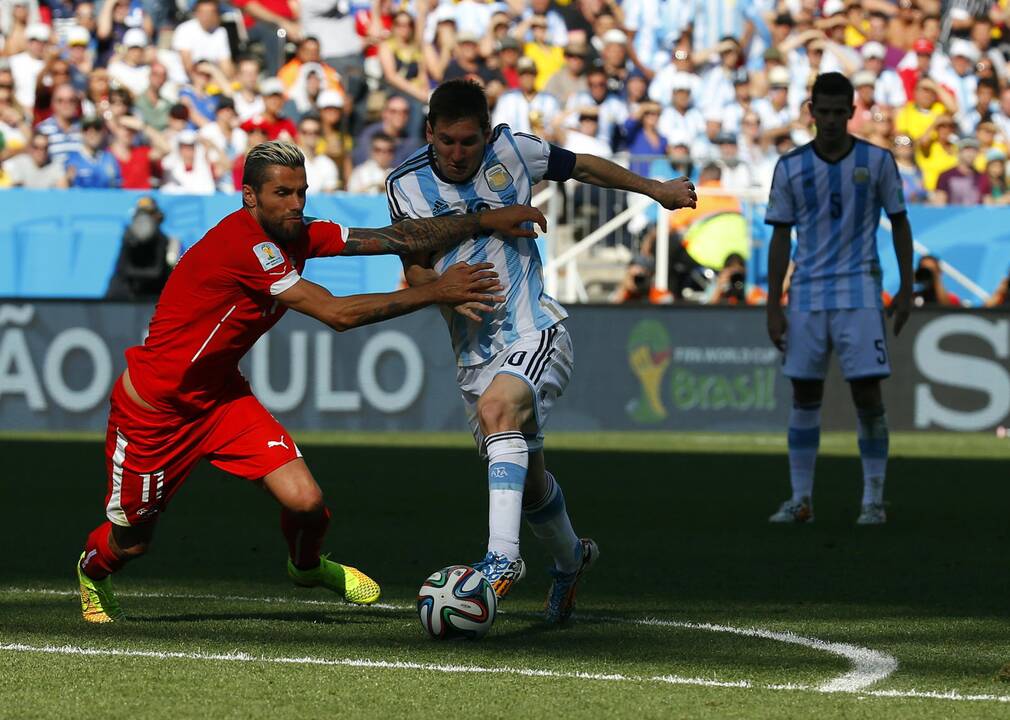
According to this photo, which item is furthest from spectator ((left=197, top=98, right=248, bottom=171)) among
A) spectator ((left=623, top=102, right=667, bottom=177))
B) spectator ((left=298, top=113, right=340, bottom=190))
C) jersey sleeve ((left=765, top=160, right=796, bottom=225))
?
jersey sleeve ((left=765, top=160, right=796, bottom=225))

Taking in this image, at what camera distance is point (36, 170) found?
757 inches

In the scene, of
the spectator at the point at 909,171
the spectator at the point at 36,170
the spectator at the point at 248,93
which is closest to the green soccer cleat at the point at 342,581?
the spectator at the point at 36,170

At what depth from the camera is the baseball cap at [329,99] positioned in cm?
2033

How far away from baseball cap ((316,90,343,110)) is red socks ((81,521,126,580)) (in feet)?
46.1

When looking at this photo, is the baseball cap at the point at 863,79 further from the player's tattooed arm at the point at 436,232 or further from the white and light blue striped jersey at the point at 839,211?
the player's tattooed arm at the point at 436,232

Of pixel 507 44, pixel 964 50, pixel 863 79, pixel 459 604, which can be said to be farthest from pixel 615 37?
pixel 459 604

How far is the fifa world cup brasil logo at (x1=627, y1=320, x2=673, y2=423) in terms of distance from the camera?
18.3 m

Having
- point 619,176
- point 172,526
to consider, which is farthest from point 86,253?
point 619,176

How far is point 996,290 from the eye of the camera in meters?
19.4

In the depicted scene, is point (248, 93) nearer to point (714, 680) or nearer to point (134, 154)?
point (134, 154)

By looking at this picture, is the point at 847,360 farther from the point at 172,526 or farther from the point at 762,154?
the point at 762,154

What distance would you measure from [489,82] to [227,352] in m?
14.6

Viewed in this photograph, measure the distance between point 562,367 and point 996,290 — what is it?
13749mm

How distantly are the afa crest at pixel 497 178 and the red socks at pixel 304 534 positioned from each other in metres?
1.34
